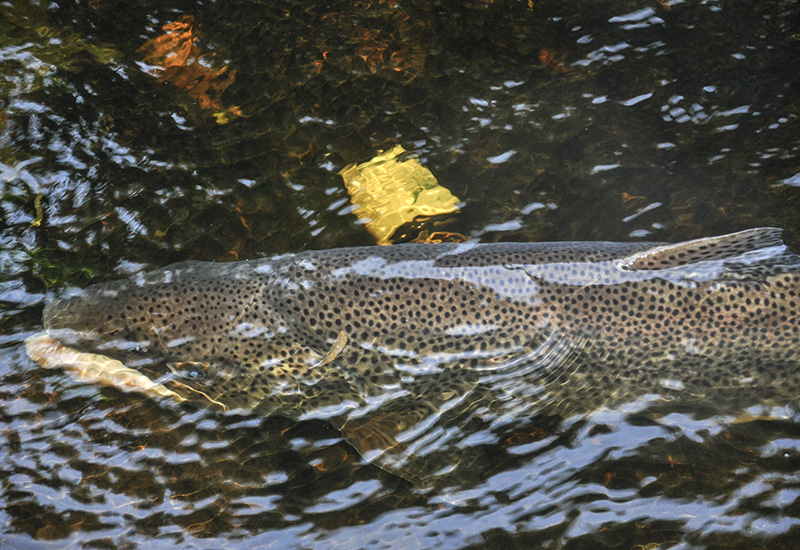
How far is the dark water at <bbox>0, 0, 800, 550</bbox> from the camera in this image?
10.0 feet

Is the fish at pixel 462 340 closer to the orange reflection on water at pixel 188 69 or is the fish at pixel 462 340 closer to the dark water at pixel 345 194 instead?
the dark water at pixel 345 194

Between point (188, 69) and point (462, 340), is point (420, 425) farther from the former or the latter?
point (188, 69)

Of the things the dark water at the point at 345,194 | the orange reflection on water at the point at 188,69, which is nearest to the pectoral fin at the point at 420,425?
the dark water at the point at 345,194

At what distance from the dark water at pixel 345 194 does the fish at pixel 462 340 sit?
0.17 metres

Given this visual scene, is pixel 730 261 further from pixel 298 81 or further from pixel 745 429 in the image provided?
pixel 298 81

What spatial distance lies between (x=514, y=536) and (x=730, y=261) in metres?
2.00

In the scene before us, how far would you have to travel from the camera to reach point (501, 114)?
4496mm

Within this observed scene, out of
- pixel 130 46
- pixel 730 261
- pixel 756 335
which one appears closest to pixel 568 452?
pixel 756 335

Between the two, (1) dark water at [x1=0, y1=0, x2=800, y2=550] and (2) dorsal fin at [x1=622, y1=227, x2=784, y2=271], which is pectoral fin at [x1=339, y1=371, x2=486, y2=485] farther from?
(2) dorsal fin at [x1=622, y1=227, x2=784, y2=271]

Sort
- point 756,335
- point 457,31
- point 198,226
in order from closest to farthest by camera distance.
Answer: point 756,335
point 198,226
point 457,31

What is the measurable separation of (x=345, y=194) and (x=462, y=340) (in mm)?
1489

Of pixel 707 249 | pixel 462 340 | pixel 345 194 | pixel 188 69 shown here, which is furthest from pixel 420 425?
pixel 188 69

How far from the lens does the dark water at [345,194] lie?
3.05 m

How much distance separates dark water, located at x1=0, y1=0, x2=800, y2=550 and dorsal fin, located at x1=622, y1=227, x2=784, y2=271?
2.28 feet
